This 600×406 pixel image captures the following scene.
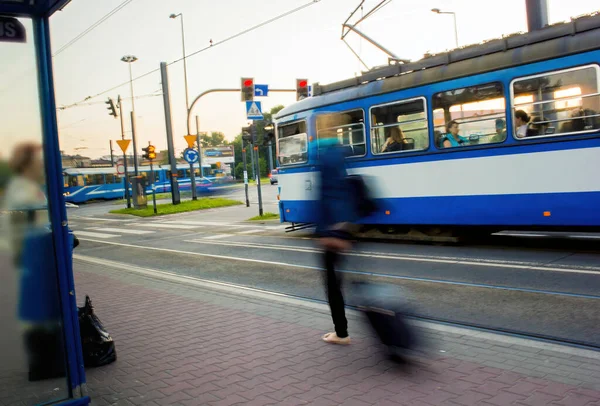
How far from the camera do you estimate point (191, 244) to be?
49.1 feet

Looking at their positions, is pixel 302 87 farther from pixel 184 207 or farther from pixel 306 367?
pixel 306 367

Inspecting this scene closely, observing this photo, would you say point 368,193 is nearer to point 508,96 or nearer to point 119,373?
point 119,373

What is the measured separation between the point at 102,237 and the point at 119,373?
1480 cm

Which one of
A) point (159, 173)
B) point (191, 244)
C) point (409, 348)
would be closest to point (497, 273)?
point (409, 348)

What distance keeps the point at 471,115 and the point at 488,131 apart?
468mm

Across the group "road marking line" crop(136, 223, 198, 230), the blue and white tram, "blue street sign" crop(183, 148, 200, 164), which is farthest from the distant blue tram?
the blue and white tram

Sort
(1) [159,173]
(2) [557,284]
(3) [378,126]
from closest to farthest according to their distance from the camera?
(2) [557,284], (3) [378,126], (1) [159,173]

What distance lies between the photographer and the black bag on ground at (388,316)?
15.6 feet

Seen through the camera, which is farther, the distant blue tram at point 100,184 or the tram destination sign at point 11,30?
the distant blue tram at point 100,184

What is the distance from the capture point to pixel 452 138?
433 inches

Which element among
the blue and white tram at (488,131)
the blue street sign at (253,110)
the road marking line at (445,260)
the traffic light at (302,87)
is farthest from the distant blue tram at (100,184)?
the blue and white tram at (488,131)

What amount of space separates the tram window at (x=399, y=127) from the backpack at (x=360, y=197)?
6901mm

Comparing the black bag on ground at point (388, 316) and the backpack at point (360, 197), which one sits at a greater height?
the backpack at point (360, 197)

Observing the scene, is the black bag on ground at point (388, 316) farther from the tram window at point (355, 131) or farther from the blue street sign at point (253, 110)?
the blue street sign at point (253, 110)
